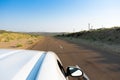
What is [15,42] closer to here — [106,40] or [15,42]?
[15,42]

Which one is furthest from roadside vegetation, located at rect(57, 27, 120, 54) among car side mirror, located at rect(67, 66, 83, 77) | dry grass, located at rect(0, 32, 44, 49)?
car side mirror, located at rect(67, 66, 83, 77)

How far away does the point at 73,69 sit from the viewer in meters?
4.04

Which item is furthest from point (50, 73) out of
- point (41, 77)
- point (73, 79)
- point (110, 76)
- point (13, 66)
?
point (110, 76)

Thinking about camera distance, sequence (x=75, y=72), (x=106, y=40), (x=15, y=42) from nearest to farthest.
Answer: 1. (x=75, y=72)
2. (x=15, y=42)
3. (x=106, y=40)

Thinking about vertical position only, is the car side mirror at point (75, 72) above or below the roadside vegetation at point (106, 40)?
above

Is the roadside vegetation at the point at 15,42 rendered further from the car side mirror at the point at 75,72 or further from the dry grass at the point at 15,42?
the car side mirror at the point at 75,72

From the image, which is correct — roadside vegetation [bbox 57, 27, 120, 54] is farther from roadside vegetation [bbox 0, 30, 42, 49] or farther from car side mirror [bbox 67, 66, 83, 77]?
car side mirror [bbox 67, 66, 83, 77]

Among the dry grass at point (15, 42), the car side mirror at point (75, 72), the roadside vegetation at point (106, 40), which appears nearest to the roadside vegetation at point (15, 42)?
the dry grass at point (15, 42)

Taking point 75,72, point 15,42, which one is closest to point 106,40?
point 15,42

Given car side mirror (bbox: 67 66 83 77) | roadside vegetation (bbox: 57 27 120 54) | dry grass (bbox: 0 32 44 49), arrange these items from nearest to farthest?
1. car side mirror (bbox: 67 66 83 77)
2. roadside vegetation (bbox: 57 27 120 54)
3. dry grass (bbox: 0 32 44 49)

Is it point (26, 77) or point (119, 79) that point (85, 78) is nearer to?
point (119, 79)

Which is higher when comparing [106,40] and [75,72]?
[75,72]

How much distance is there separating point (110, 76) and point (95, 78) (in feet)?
2.87

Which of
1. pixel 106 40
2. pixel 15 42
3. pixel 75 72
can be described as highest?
pixel 75 72
